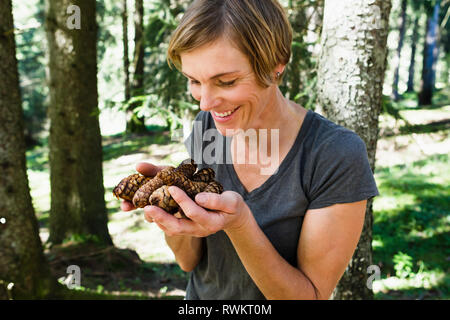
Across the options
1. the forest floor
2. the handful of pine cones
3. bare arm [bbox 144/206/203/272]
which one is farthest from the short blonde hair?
the forest floor

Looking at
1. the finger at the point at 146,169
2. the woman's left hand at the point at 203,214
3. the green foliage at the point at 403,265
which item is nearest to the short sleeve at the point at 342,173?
the woman's left hand at the point at 203,214

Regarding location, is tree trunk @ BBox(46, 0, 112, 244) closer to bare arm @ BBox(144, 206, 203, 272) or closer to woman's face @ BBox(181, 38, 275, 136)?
bare arm @ BBox(144, 206, 203, 272)

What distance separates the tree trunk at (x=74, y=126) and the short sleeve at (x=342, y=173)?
13.5 feet

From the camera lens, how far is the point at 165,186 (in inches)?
67.4

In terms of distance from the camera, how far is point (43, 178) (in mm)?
13258

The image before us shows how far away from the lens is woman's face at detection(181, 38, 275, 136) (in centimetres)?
164

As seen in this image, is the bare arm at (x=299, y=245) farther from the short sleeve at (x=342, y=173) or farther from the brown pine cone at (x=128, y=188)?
the brown pine cone at (x=128, y=188)

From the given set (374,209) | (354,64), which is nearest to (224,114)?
(354,64)

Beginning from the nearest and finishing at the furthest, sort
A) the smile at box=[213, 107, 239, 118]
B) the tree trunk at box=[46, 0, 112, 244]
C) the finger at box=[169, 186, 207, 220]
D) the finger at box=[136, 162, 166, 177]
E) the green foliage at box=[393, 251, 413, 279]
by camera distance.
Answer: the finger at box=[169, 186, 207, 220] < the smile at box=[213, 107, 239, 118] < the finger at box=[136, 162, 166, 177] < the green foliage at box=[393, 251, 413, 279] < the tree trunk at box=[46, 0, 112, 244]

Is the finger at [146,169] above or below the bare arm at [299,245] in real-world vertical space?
above

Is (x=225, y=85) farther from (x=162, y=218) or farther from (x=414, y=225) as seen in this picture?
(x=414, y=225)

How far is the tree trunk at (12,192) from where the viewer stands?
3.41m
